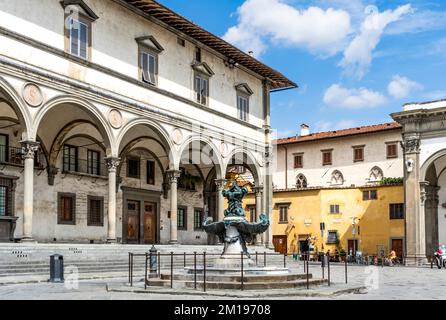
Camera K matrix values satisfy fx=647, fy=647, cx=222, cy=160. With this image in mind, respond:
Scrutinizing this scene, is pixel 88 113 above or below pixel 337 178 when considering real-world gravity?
above

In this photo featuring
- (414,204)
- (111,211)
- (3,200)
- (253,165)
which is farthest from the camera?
(414,204)

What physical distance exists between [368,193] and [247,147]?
491 inches

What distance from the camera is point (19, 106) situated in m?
22.2

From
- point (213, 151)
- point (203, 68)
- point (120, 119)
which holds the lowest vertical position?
point (213, 151)

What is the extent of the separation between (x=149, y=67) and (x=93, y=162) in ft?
18.7

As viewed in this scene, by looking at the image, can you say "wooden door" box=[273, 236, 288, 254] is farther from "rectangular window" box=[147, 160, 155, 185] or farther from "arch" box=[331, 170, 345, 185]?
"rectangular window" box=[147, 160, 155, 185]

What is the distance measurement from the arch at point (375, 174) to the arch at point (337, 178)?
2.56 meters

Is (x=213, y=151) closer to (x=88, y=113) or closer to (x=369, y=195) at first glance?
(x=88, y=113)

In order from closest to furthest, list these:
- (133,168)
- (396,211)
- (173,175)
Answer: (173,175) → (133,168) → (396,211)

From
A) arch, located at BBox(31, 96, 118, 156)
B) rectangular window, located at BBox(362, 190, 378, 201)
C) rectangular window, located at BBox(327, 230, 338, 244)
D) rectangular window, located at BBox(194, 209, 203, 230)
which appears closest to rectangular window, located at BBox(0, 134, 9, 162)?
arch, located at BBox(31, 96, 118, 156)

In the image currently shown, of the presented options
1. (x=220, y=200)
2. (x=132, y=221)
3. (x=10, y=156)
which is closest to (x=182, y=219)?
(x=132, y=221)

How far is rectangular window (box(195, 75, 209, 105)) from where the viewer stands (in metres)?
32.8

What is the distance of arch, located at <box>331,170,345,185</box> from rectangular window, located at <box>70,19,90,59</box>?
3148 centimetres
